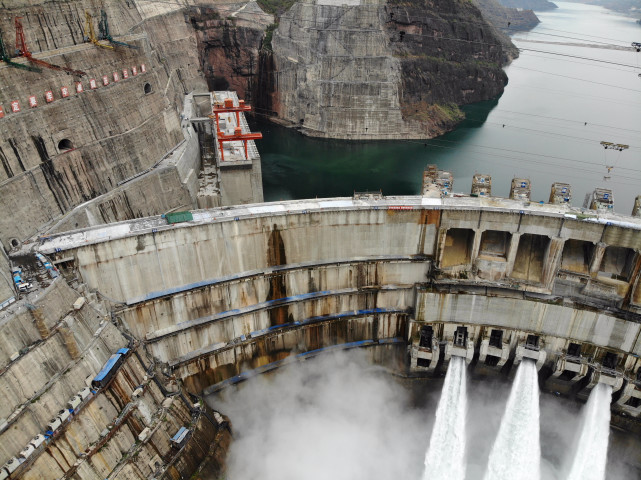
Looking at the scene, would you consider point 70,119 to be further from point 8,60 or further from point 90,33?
point 90,33

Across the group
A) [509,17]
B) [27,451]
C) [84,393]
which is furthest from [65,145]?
[509,17]

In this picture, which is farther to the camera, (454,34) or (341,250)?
(454,34)

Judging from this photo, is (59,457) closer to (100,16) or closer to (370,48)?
(100,16)

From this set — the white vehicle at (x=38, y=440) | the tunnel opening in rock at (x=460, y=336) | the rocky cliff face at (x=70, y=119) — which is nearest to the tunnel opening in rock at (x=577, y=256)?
the tunnel opening in rock at (x=460, y=336)

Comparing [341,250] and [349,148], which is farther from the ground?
[341,250]

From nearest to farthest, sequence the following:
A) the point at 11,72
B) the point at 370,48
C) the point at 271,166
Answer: the point at 11,72 < the point at 271,166 < the point at 370,48

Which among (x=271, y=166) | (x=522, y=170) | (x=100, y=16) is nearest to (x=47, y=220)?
(x=100, y=16)
